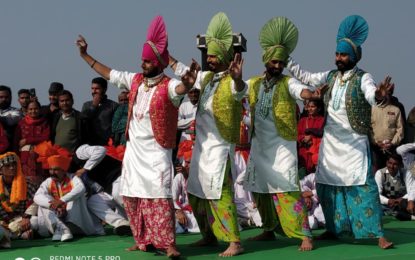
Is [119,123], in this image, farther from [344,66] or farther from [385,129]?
[385,129]

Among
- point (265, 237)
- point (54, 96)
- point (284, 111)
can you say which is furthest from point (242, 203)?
point (54, 96)

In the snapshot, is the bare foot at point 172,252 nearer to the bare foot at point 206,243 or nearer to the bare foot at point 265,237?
the bare foot at point 206,243

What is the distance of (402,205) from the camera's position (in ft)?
33.6

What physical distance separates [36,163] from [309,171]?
11.4 feet

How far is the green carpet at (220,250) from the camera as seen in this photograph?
6992mm

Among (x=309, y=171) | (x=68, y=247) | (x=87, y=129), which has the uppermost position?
(x=87, y=129)

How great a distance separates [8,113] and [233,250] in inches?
187

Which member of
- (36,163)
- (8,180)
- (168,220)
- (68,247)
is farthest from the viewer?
(36,163)

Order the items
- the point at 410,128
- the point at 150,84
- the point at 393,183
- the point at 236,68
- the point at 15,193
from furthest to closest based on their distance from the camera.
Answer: the point at 410,128, the point at 393,183, the point at 15,193, the point at 150,84, the point at 236,68

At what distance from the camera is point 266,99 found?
24.6 ft

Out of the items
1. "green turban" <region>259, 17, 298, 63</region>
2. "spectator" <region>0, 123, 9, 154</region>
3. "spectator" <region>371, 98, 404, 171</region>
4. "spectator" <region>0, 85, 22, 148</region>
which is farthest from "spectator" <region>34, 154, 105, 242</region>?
"spectator" <region>371, 98, 404, 171</region>

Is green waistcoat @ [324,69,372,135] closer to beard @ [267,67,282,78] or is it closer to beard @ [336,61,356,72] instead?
beard @ [336,61,356,72]

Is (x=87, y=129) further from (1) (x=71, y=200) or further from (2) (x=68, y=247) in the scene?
(2) (x=68, y=247)


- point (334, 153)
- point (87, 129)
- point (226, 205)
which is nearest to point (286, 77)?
point (334, 153)
